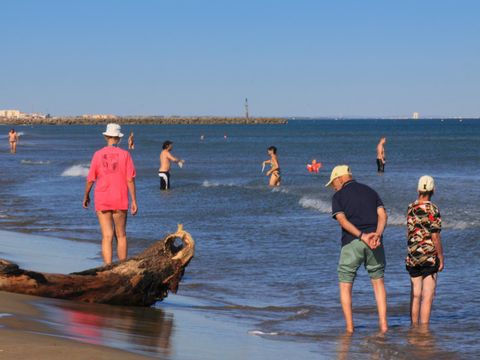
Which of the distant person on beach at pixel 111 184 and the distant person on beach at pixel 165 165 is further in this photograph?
the distant person on beach at pixel 165 165

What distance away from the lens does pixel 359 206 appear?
7.65m

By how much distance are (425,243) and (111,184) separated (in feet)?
10.8

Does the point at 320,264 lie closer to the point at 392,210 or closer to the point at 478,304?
the point at 478,304

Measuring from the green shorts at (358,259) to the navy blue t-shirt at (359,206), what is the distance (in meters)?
0.10

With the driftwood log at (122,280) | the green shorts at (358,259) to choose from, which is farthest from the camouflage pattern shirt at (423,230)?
the driftwood log at (122,280)

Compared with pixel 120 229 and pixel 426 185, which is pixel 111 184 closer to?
pixel 120 229

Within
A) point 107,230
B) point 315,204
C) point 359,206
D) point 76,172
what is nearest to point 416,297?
point 359,206

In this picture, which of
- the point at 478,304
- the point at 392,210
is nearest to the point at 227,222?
the point at 392,210

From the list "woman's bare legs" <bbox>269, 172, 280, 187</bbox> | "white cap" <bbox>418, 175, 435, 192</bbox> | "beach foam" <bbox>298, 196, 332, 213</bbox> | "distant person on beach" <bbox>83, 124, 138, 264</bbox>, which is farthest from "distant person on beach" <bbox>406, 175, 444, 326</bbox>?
"woman's bare legs" <bbox>269, 172, 280, 187</bbox>

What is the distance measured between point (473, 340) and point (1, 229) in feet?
33.7

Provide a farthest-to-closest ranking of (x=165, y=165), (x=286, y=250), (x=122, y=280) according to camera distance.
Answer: (x=165, y=165) → (x=286, y=250) → (x=122, y=280)

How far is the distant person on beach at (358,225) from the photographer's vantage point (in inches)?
301

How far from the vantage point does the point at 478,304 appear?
369 inches

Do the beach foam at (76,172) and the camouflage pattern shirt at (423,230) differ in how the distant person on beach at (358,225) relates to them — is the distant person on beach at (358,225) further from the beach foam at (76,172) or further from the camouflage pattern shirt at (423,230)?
the beach foam at (76,172)
